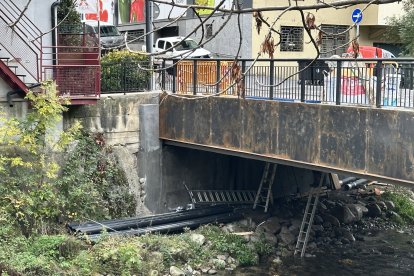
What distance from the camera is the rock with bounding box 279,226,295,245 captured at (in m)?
18.6

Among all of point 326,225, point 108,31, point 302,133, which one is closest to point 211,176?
point 326,225

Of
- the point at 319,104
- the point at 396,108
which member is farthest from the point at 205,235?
the point at 396,108

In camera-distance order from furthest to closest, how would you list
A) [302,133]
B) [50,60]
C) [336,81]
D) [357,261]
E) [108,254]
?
[357,261], [50,60], [302,133], [108,254], [336,81]

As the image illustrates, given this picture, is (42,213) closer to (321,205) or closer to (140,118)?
(140,118)

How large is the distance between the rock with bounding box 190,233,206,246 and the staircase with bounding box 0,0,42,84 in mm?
6021

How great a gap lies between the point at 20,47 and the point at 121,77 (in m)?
3.64

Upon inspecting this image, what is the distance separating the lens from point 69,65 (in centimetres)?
1656

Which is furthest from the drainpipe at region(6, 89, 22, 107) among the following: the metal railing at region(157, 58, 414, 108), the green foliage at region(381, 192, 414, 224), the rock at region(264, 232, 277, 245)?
the green foliage at region(381, 192, 414, 224)

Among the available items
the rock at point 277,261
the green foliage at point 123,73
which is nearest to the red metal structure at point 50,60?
the green foliage at point 123,73

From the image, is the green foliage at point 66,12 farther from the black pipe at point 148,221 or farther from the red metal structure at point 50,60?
the black pipe at point 148,221

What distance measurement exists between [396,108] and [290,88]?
10.8 ft

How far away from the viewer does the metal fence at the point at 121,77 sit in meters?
19.2

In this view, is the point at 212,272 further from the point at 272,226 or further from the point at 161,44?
the point at 161,44

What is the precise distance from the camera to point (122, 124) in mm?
18406
